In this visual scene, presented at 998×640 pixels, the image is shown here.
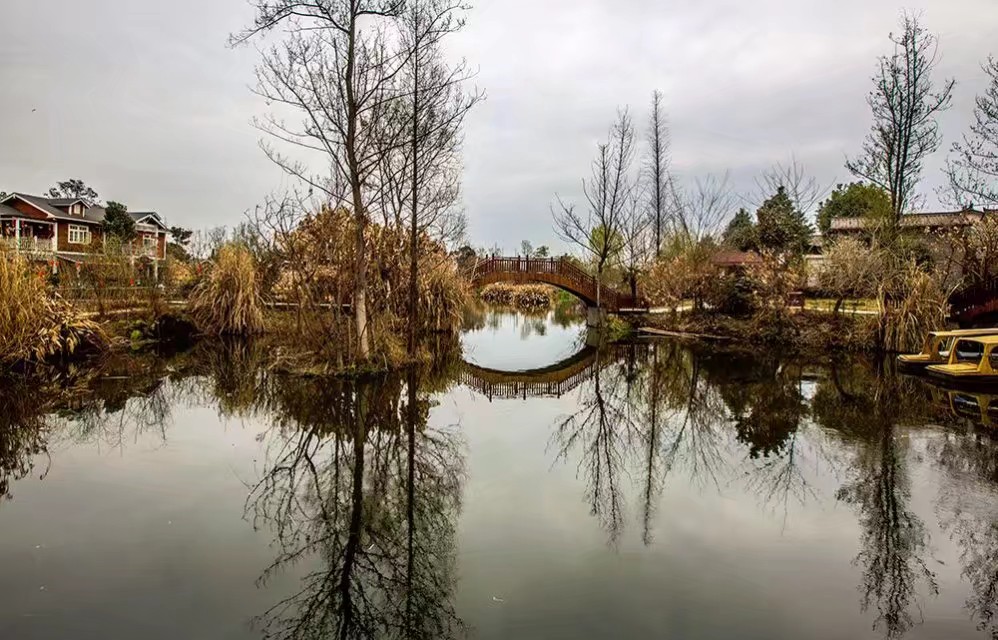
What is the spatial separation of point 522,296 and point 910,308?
30473 mm

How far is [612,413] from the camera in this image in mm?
10633

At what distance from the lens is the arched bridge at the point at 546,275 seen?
2598 cm

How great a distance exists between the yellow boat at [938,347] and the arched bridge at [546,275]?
1402 centimetres

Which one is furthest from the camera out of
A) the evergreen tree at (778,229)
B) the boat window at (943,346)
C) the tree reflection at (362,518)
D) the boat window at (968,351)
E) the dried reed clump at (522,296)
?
the dried reed clump at (522,296)

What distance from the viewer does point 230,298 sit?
20.0 m

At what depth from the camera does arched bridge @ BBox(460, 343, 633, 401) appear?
12.7m

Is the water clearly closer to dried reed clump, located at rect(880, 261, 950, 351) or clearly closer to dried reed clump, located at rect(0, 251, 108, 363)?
dried reed clump, located at rect(0, 251, 108, 363)

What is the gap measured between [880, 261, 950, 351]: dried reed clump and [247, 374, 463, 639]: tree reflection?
15.1m

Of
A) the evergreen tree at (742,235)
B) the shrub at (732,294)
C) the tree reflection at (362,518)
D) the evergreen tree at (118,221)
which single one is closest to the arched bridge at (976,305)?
the shrub at (732,294)

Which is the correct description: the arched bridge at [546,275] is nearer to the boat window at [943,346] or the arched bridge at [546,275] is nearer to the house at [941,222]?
the house at [941,222]

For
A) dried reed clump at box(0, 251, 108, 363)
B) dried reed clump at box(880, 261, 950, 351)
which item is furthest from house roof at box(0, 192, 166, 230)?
dried reed clump at box(880, 261, 950, 351)

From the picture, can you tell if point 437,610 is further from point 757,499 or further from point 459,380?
point 459,380

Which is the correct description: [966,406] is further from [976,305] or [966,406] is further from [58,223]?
[58,223]

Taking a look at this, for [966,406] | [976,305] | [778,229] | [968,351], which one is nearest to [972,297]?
[976,305]
